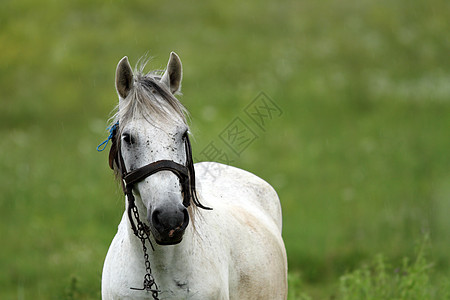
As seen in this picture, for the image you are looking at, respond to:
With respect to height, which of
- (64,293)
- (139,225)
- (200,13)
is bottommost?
(64,293)

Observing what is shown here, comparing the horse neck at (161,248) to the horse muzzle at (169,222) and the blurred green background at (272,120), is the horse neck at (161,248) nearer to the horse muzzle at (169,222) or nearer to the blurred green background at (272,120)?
the horse muzzle at (169,222)

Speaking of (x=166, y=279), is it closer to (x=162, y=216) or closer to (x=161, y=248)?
(x=161, y=248)

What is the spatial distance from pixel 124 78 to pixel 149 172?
70cm

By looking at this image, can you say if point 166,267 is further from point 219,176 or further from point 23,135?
point 23,135

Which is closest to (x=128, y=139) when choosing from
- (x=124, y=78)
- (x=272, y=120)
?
(x=124, y=78)

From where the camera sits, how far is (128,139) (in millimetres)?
3285

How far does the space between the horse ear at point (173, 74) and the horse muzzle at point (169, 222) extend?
3.03 feet

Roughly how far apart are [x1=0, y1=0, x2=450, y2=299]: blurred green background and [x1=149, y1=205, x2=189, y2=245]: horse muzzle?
371cm

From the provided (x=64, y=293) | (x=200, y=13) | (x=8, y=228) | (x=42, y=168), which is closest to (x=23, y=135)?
(x=42, y=168)

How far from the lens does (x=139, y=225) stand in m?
3.41

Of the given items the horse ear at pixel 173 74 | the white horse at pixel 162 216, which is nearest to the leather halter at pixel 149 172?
the white horse at pixel 162 216

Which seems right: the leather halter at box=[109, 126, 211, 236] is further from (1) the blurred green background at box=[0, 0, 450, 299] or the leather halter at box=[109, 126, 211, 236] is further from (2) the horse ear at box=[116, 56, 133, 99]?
(1) the blurred green background at box=[0, 0, 450, 299]

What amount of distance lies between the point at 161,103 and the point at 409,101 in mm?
12784

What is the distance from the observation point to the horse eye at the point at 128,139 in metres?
3.26
